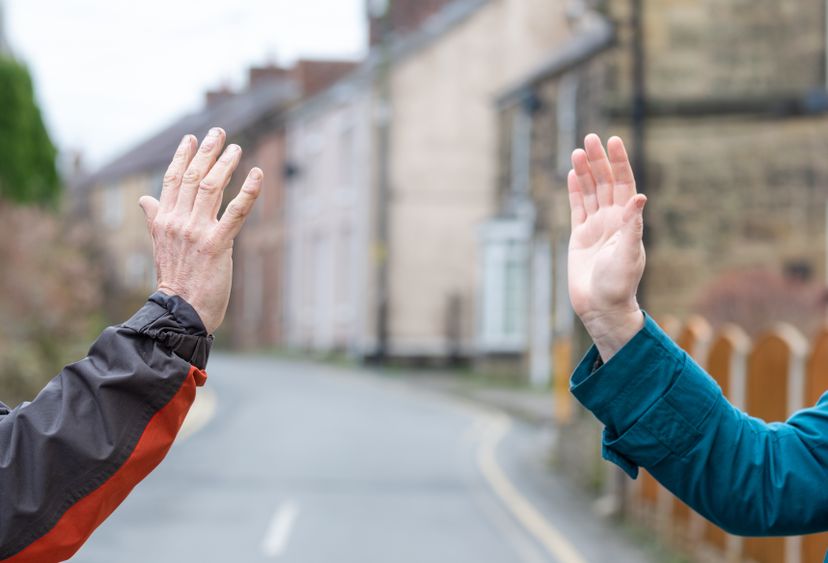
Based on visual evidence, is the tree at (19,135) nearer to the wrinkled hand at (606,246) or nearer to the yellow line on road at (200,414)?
the yellow line on road at (200,414)

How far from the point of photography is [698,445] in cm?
231

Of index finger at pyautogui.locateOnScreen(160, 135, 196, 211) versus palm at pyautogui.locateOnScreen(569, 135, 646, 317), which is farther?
index finger at pyautogui.locateOnScreen(160, 135, 196, 211)

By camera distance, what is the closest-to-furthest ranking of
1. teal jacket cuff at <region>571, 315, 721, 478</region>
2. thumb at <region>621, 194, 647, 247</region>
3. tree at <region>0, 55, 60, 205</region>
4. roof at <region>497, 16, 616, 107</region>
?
teal jacket cuff at <region>571, 315, 721, 478</region> < thumb at <region>621, 194, 647, 247</region> < roof at <region>497, 16, 616, 107</region> < tree at <region>0, 55, 60, 205</region>

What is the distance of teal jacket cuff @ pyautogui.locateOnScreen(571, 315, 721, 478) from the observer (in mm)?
2299

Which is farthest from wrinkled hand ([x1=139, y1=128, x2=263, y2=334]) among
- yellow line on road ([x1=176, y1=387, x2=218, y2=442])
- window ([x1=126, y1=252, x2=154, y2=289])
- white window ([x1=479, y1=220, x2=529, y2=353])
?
window ([x1=126, y1=252, x2=154, y2=289])

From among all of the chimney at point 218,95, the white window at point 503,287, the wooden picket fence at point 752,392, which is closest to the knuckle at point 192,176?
the wooden picket fence at point 752,392

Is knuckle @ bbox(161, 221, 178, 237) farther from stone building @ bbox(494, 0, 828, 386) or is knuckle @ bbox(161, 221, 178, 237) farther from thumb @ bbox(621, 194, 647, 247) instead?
stone building @ bbox(494, 0, 828, 386)

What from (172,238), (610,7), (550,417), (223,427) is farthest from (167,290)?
(550,417)

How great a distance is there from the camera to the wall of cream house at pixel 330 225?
114 ft

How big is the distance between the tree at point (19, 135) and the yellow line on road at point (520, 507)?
11.9m

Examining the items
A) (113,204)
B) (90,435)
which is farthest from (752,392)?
(113,204)

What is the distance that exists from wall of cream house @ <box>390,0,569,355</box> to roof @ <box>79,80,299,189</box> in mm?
6345

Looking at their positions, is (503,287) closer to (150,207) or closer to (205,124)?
(150,207)

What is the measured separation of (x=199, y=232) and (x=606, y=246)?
799mm
